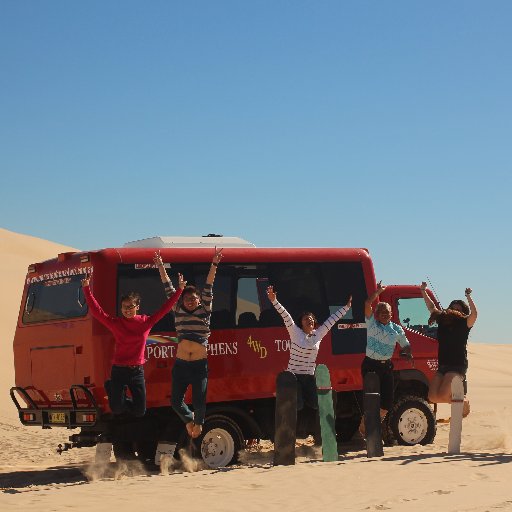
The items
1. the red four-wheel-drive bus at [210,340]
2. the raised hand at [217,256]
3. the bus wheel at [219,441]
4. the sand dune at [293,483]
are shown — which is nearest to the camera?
the sand dune at [293,483]

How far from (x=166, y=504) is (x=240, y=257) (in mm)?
4858

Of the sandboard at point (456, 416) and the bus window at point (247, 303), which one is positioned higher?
the bus window at point (247, 303)

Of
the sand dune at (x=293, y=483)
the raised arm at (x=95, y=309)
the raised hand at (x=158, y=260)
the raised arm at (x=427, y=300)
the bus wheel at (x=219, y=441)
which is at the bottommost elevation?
the sand dune at (x=293, y=483)

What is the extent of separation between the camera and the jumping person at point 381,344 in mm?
14023

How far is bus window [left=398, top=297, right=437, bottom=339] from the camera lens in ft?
53.8

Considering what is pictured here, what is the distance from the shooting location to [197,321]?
41.9ft

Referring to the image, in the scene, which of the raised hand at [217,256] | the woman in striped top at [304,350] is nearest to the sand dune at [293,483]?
Answer: the woman in striped top at [304,350]

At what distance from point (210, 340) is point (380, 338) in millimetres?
2148

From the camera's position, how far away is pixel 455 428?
13898mm

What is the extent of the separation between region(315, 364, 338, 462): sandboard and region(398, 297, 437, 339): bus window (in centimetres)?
297

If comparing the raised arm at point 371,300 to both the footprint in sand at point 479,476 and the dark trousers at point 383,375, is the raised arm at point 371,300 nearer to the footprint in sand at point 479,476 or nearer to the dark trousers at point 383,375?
the dark trousers at point 383,375

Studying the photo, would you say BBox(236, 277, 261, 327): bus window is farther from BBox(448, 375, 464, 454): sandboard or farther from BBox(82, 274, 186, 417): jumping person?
BBox(448, 375, 464, 454): sandboard

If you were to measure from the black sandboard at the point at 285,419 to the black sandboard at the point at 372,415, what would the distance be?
1.13 m

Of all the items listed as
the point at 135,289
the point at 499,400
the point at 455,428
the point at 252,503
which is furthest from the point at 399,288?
the point at 499,400
